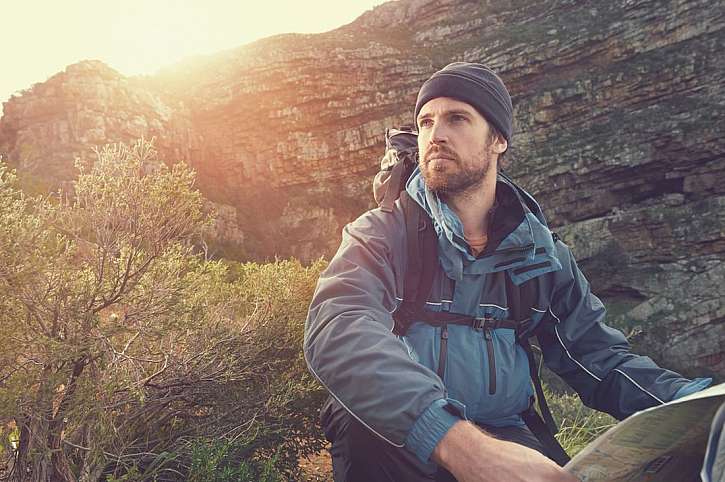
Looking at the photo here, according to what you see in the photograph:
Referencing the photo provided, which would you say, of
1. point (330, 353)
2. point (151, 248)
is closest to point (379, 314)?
point (330, 353)

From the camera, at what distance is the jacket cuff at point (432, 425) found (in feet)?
3.35

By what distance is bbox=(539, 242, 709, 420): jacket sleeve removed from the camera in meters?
1.56

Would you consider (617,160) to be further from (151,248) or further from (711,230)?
(151,248)

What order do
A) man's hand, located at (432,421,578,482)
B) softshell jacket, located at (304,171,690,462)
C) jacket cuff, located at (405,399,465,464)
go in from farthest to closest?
softshell jacket, located at (304,171,690,462), jacket cuff, located at (405,399,465,464), man's hand, located at (432,421,578,482)

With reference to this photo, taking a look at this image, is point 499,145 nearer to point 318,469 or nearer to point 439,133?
point 439,133

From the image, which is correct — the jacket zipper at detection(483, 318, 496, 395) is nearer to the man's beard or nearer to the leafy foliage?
the man's beard

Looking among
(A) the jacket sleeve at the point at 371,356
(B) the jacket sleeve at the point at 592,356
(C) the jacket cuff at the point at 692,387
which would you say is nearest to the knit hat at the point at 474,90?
(B) the jacket sleeve at the point at 592,356

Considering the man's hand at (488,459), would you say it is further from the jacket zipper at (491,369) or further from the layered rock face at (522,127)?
the layered rock face at (522,127)

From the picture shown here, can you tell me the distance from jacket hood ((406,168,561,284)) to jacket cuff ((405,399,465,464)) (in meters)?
0.65

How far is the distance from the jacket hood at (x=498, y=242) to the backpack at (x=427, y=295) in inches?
1.5

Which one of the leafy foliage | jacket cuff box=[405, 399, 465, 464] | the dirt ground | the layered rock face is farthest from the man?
the layered rock face

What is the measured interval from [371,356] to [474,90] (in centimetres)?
127

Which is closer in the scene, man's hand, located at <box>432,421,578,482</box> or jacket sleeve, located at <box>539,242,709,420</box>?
man's hand, located at <box>432,421,578,482</box>

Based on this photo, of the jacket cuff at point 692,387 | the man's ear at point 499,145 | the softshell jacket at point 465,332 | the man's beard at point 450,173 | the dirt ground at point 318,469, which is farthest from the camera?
the dirt ground at point 318,469
